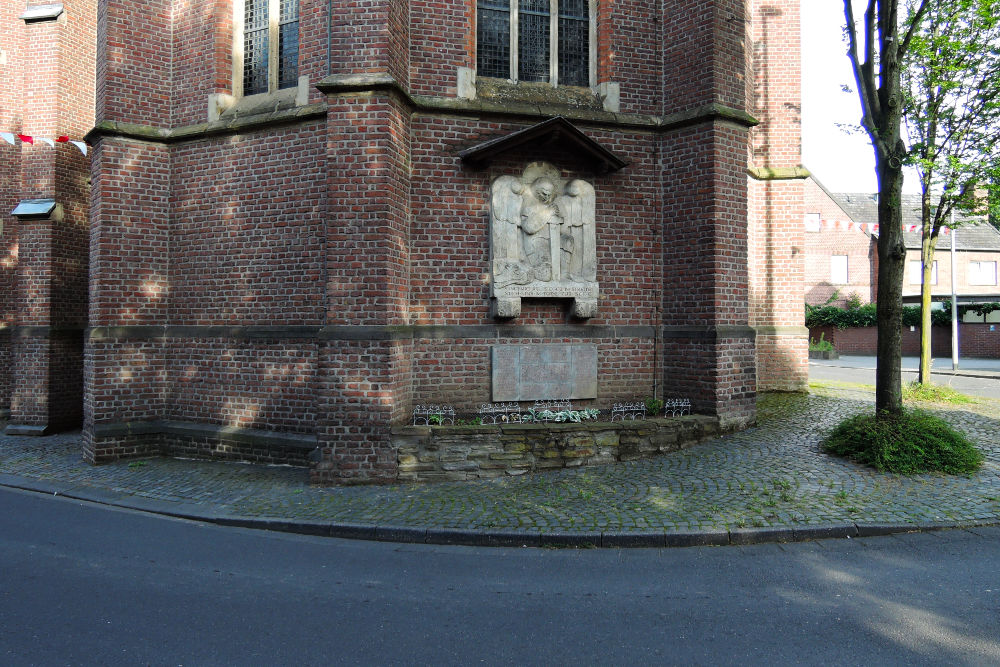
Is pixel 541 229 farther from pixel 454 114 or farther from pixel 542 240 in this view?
pixel 454 114

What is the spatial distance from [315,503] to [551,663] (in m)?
3.85

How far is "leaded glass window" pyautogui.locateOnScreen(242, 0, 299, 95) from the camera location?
28.9 feet

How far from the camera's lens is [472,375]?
8086mm

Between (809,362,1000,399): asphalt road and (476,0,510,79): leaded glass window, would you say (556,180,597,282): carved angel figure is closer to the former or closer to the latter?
(476,0,510,79): leaded glass window

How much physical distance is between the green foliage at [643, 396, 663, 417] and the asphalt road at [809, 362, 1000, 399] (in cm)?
906

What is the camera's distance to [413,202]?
7988mm

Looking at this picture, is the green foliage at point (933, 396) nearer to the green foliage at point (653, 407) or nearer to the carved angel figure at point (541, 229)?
the green foliage at point (653, 407)

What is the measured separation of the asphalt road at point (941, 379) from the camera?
1452 centimetres

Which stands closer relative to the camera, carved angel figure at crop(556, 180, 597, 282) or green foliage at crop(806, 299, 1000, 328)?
carved angel figure at crop(556, 180, 597, 282)

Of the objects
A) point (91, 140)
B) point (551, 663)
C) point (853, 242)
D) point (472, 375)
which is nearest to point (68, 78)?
point (91, 140)

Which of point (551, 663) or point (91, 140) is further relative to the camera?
point (91, 140)

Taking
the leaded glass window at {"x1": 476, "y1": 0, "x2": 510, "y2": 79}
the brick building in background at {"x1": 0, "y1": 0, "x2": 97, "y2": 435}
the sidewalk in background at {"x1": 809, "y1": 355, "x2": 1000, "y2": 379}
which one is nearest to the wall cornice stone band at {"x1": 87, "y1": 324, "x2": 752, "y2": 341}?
the brick building in background at {"x1": 0, "y1": 0, "x2": 97, "y2": 435}

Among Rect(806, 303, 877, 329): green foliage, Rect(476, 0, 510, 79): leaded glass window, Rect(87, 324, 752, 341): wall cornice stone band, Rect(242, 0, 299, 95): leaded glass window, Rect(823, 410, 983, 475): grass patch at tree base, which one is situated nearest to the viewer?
Rect(823, 410, 983, 475): grass patch at tree base

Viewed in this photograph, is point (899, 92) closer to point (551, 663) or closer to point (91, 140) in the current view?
point (551, 663)
